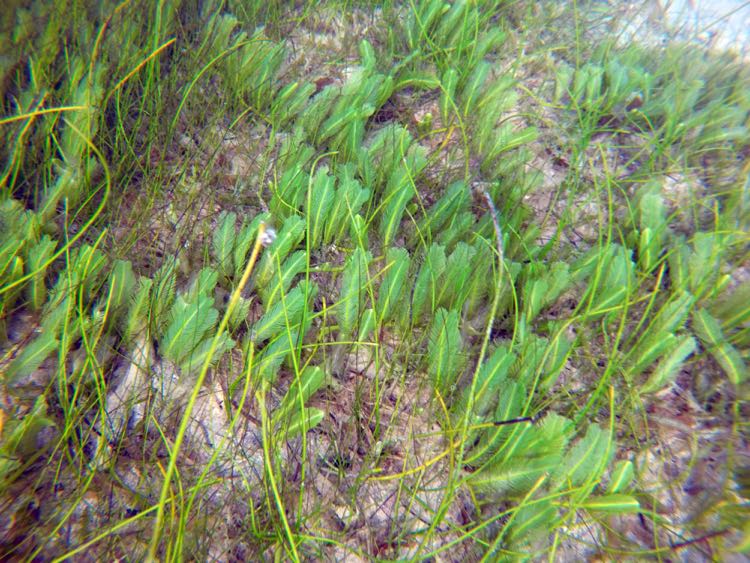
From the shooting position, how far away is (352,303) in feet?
5.47

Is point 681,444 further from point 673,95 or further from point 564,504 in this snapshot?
point 673,95

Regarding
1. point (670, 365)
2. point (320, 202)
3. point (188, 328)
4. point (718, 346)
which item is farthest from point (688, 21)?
point (188, 328)

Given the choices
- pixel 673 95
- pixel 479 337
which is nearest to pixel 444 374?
pixel 479 337

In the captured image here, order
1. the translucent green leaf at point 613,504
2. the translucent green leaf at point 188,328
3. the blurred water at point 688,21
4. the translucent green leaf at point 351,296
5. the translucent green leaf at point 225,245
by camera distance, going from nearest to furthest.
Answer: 1. the translucent green leaf at point 613,504
2. the translucent green leaf at point 188,328
3. the translucent green leaf at point 351,296
4. the translucent green leaf at point 225,245
5. the blurred water at point 688,21

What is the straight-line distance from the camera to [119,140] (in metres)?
2.06

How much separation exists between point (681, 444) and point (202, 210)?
7.89 feet

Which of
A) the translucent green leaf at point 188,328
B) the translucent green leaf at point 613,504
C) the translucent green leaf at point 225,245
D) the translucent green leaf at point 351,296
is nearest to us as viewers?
the translucent green leaf at point 613,504

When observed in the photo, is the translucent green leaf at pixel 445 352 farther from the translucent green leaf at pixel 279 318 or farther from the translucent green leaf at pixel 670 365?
the translucent green leaf at pixel 670 365

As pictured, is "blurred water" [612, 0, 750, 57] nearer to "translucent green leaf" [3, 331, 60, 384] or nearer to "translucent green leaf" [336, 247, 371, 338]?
"translucent green leaf" [336, 247, 371, 338]

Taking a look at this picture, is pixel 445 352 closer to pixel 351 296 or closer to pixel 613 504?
pixel 351 296

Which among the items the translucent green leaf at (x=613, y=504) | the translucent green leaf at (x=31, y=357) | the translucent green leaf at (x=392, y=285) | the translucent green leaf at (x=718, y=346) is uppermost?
the translucent green leaf at (x=718, y=346)

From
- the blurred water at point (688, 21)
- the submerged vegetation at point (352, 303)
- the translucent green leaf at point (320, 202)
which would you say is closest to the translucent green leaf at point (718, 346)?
the submerged vegetation at point (352, 303)

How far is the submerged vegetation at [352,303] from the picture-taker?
1396mm

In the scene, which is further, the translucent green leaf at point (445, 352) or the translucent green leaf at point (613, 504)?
the translucent green leaf at point (445, 352)
